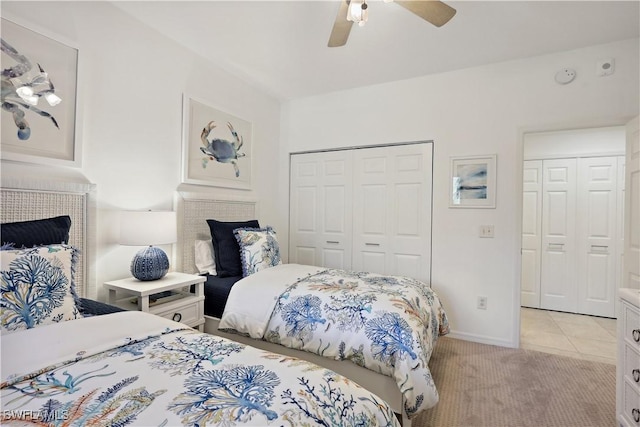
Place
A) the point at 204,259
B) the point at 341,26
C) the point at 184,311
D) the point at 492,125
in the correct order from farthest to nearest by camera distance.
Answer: the point at 492,125 → the point at 204,259 → the point at 184,311 → the point at 341,26

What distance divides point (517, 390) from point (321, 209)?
97.6 inches

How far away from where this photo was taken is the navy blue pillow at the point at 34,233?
1498 mm

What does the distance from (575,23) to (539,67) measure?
0.51 m

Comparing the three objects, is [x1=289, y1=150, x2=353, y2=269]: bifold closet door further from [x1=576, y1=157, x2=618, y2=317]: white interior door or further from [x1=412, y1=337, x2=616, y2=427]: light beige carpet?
[x1=576, y1=157, x2=618, y2=317]: white interior door

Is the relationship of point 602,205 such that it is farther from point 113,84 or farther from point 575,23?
point 113,84

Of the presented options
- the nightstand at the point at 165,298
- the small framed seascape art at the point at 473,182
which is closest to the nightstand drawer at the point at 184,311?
the nightstand at the point at 165,298

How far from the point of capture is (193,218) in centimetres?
284

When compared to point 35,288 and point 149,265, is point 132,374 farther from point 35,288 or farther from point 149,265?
point 149,265

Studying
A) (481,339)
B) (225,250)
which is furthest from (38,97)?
(481,339)

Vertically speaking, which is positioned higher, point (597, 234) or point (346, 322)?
point (597, 234)

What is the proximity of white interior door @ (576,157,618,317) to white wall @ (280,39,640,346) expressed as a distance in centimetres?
159

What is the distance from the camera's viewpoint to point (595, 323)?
362cm

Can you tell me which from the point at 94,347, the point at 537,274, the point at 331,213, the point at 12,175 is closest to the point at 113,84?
the point at 12,175

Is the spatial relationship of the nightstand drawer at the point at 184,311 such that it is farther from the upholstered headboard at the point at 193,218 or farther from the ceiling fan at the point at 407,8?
the ceiling fan at the point at 407,8
